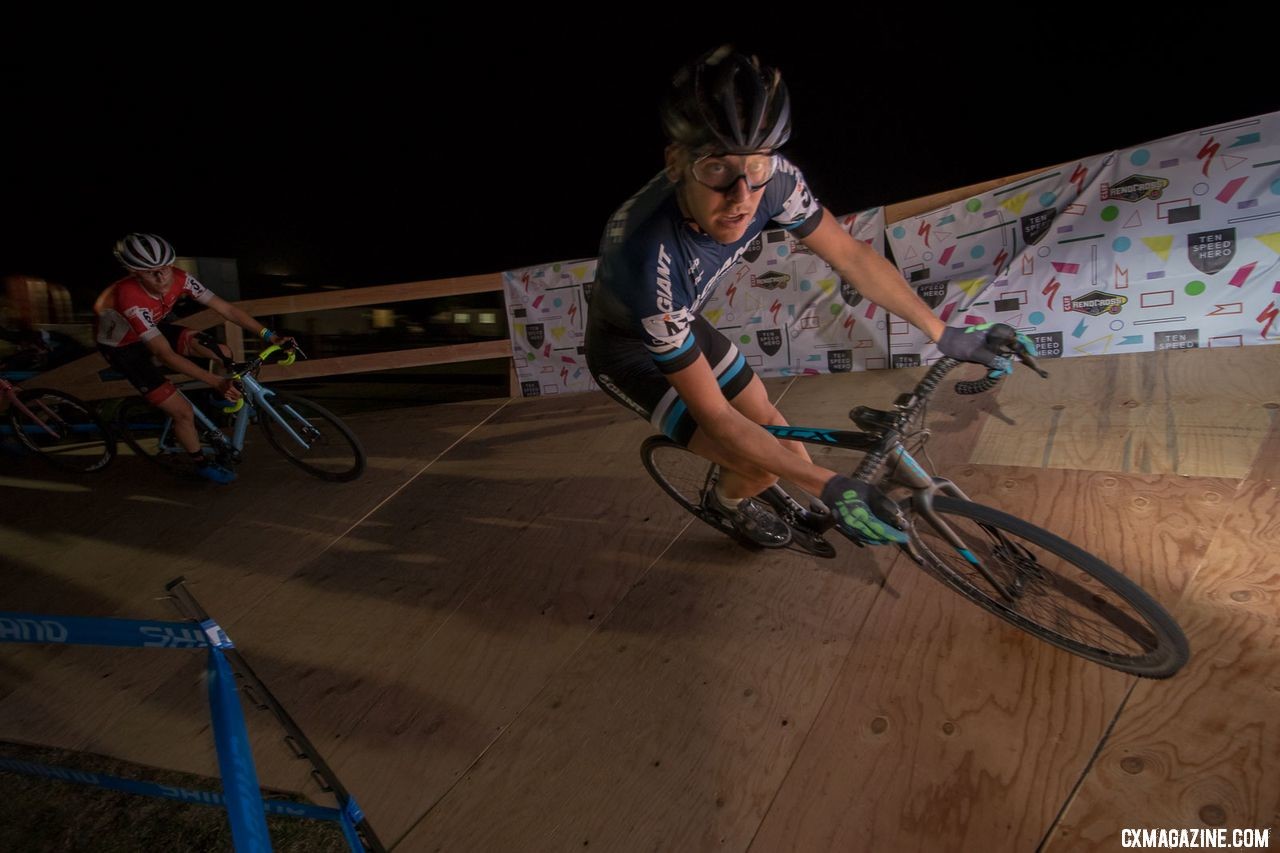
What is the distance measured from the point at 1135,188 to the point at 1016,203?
715 millimetres

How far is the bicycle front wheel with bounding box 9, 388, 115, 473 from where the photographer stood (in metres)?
6.57

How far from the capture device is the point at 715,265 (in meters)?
2.46

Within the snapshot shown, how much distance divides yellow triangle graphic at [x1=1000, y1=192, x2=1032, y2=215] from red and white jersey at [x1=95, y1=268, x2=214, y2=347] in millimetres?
6412

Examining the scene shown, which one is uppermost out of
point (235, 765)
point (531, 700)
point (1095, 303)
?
point (1095, 303)

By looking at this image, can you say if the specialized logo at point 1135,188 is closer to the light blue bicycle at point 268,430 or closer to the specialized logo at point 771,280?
the specialized logo at point 771,280

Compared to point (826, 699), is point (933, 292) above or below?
above

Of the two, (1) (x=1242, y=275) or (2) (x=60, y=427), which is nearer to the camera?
(1) (x=1242, y=275)

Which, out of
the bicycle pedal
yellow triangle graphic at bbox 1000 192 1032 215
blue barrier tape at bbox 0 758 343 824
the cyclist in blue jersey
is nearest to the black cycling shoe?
the bicycle pedal

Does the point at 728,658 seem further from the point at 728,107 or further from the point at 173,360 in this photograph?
the point at 173,360

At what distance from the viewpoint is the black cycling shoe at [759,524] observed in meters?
3.24

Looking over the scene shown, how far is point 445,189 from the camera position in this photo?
60.2 ft

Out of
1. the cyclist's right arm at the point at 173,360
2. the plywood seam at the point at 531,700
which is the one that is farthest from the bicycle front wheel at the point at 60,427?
the plywood seam at the point at 531,700

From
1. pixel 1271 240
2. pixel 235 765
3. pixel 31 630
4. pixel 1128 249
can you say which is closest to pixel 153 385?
pixel 31 630

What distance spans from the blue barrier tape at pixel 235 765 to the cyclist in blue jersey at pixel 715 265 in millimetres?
1594
